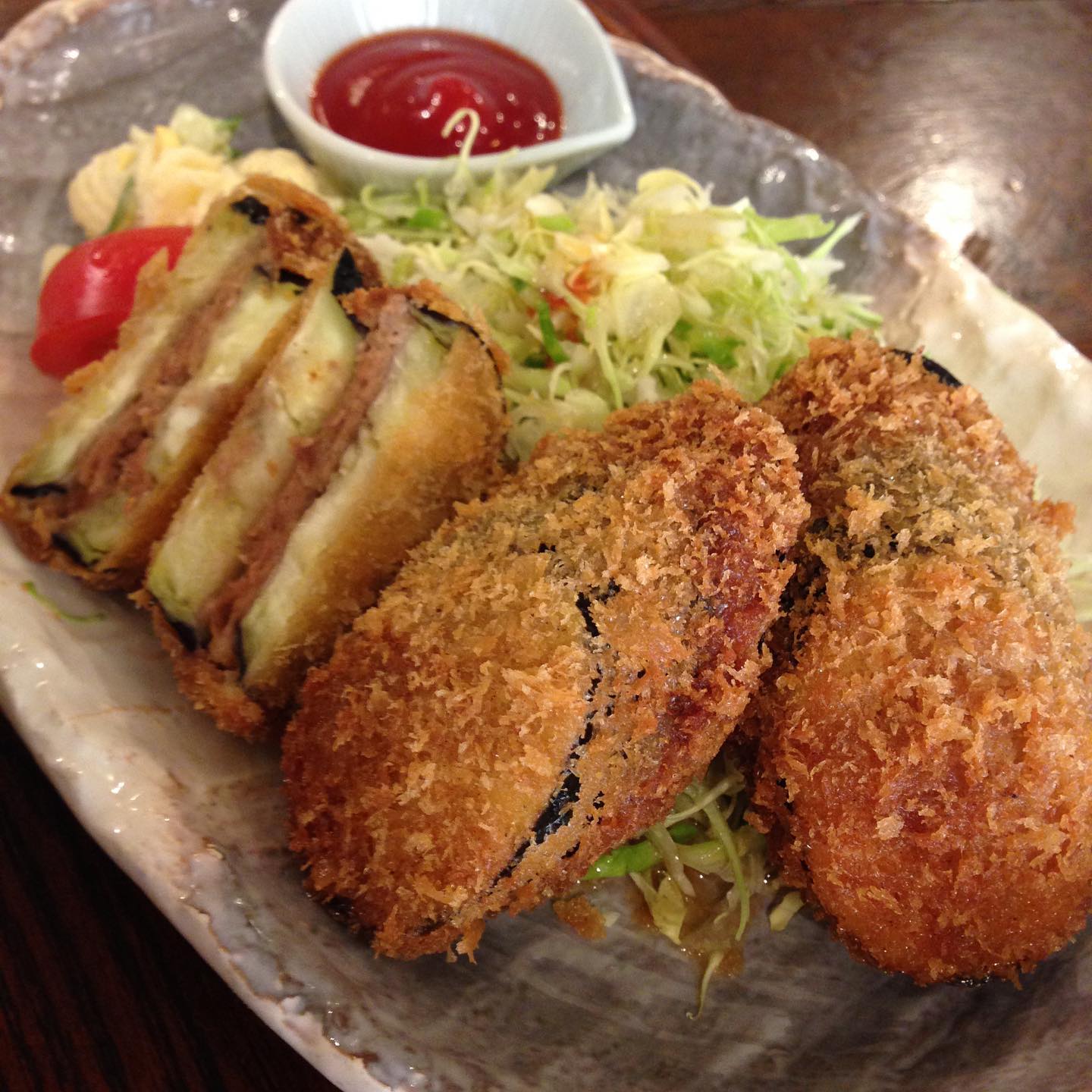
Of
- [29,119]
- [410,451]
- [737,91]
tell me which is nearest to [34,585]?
[410,451]

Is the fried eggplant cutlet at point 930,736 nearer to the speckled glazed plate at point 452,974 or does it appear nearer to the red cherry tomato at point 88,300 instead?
the speckled glazed plate at point 452,974

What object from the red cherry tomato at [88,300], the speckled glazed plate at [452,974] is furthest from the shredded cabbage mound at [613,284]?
the speckled glazed plate at [452,974]

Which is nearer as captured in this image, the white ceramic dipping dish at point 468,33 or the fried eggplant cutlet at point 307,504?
the fried eggplant cutlet at point 307,504

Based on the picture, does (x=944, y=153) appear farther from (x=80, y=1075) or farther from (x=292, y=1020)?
(x=80, y=1075)

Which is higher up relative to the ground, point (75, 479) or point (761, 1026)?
point (75, 479)

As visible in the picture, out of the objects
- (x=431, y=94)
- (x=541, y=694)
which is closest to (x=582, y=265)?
(x=431, y=94)

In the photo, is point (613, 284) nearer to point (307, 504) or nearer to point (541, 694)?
point (307, 504)

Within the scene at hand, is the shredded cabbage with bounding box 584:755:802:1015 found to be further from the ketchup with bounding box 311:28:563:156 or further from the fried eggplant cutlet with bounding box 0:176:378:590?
the ketchup with bounding box 311:28:563:156
